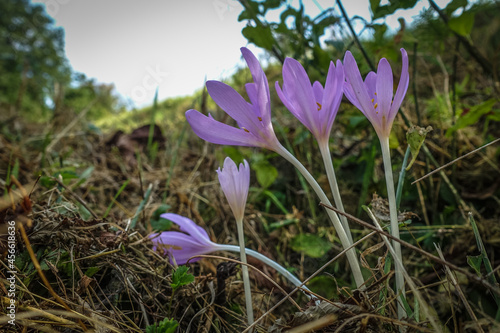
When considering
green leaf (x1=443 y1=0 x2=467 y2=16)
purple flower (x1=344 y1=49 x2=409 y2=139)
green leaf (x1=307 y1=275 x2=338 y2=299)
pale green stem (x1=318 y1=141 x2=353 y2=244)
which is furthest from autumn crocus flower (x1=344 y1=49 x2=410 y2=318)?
green leaf (x1=443 y1=0 x2=467 y2=16)

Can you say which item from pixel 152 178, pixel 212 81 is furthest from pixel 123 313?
pixel 152 178

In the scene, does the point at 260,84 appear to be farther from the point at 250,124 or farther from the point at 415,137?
the point at 415,137

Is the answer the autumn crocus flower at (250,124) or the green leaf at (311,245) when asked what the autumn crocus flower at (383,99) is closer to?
the autumn crocus flower at (250,124)

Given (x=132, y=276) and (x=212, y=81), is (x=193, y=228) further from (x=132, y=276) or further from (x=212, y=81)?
(x=212, y=81)

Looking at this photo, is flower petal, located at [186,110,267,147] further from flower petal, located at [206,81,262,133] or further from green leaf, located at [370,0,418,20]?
green leaf, located at [370,0,418,20]

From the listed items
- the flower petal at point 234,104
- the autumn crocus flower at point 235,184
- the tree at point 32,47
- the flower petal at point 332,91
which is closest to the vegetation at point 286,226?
the autumn crocus flower at point 235,184

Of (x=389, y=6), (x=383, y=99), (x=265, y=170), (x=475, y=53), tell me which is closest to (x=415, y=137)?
(x=383, y=99)
